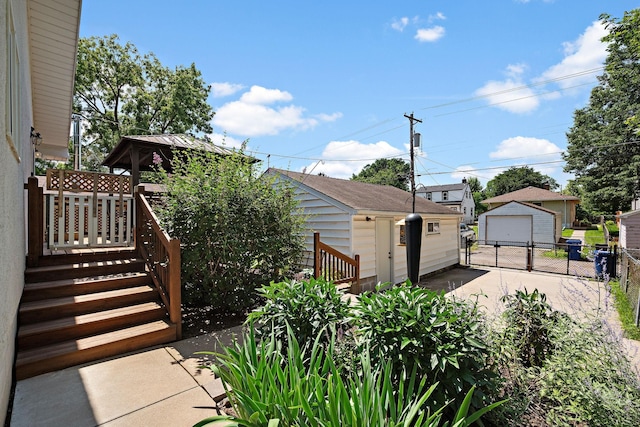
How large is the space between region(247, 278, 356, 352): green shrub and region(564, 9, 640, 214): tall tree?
22.5 m

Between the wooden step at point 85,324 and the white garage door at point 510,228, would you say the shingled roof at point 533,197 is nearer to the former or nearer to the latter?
the white garage door at point 510,228

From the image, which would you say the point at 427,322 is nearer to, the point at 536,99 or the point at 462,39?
the point at 462,39

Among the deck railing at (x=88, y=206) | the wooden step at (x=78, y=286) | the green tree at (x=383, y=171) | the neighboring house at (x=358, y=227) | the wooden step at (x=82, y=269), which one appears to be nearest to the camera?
the wooden step at (x=78, y=286)

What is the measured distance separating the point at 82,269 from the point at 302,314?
12.4 feet

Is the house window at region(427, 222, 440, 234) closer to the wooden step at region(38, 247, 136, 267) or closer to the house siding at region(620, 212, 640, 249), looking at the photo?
the house siding at region(620, 212, 640, 249)

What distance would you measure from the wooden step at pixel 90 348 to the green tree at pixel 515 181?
55.8 meters

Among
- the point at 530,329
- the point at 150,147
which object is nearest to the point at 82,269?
the point at 150,147

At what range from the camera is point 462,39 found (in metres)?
8.28

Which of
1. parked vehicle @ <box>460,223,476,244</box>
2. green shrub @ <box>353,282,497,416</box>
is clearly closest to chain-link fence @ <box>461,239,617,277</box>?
parked vehicle @ <box>460,223,476,244</box>

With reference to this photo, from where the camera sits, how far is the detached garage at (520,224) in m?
20.2

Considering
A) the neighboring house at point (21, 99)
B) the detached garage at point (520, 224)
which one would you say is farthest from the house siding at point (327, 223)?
the detached garage at point (520, 224)

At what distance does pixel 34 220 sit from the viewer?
14.1 feet

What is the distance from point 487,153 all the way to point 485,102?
7664mm

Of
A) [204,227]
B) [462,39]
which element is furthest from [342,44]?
[204,227]
